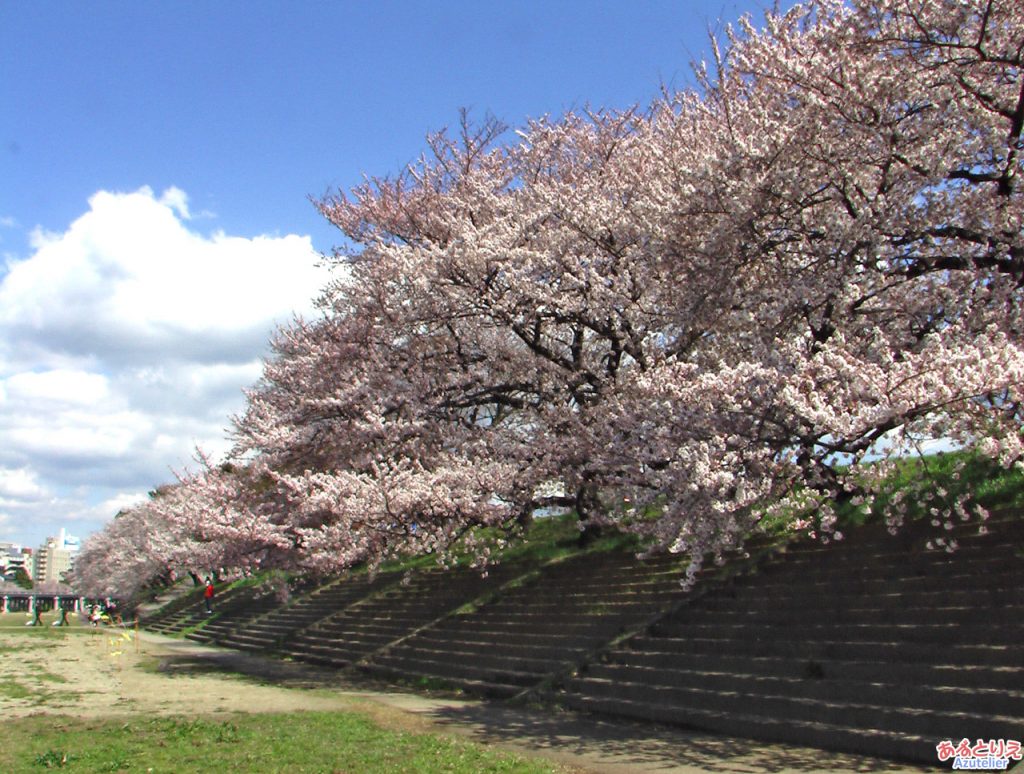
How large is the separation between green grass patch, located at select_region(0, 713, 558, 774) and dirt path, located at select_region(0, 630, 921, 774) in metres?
0.89

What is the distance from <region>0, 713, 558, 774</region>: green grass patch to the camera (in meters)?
8.58

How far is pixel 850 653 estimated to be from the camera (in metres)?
10.3

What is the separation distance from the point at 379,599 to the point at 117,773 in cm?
1809

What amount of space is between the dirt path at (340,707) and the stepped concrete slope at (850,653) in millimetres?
541

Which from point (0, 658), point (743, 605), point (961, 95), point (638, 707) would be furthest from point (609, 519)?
point (0, 658)

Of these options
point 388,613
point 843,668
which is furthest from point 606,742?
point 388,613

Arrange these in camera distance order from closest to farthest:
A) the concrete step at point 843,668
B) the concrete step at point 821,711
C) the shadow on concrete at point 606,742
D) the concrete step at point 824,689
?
the concrete step at point 821,711 < the concrete step at point 824,689 < the shadow on concrete at point 606,742 < the concrete step at point 843,668

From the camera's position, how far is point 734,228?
1202cm

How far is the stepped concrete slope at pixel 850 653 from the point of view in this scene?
28.3ft

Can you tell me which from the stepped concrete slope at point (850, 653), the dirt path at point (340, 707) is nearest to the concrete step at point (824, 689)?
the stepped concrete slope at point (850, 653)

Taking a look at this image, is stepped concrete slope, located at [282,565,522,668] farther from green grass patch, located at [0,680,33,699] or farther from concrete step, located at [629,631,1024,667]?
concrete step, located at [629,631,1024,667]

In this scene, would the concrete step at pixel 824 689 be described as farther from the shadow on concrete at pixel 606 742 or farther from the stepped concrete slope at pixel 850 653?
the shadow on concrete at pixel 606 742

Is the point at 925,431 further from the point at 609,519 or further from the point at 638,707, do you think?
the point at 609,519

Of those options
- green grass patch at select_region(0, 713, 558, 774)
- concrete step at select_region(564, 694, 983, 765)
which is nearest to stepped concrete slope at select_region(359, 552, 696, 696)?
concrete step at select_region(564, 694, 983, 765)
